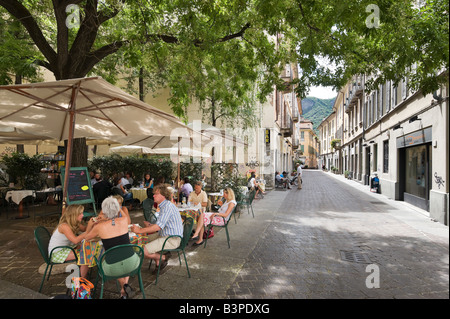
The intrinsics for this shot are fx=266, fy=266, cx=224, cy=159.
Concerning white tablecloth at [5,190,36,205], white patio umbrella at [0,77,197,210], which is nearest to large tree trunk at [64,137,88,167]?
white patio umbrella at [0,77,197,210]

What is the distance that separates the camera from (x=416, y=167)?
10758mm

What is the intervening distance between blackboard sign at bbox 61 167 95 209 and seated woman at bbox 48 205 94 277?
3412 mm

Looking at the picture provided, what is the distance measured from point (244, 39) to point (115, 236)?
6362 millimetres

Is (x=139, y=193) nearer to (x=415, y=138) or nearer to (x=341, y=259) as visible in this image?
(x=341, y=259)

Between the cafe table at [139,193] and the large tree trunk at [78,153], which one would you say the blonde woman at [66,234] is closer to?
the large tree trunk at [78,153]

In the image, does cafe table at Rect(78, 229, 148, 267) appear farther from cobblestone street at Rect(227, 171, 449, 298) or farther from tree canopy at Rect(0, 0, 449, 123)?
tree canopy at Rect(0, 0, 449, 123)

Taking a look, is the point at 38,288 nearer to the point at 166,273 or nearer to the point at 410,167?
the point at 166,273

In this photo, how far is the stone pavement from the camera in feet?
9.30

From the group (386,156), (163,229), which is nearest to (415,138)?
(386,156)

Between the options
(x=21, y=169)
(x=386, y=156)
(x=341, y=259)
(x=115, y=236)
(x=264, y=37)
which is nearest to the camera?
(x=115, y=236)

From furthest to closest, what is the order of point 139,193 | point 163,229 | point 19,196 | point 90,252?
1. point 139,193
2. point 19,196
3. point 163,229
4. point 90,252

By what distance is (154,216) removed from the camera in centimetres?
555

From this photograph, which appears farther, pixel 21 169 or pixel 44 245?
pixel 21 169
